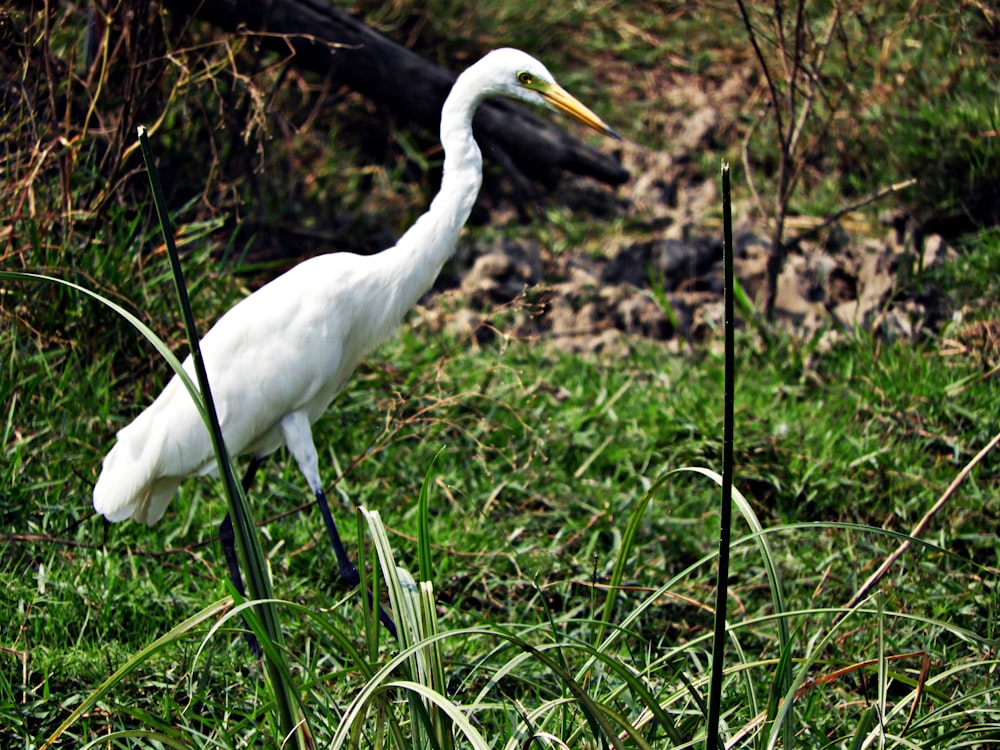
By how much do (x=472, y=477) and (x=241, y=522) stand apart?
6.38 feet

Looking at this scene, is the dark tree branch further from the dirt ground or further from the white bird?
the white bird

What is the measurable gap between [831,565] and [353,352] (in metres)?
1.46

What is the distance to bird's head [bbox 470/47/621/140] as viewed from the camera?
2723mm

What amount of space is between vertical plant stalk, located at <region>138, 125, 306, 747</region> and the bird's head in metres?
1.43

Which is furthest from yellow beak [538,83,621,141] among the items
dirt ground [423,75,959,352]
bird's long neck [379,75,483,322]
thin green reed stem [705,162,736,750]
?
thin green reed stem [705,162,736,750]

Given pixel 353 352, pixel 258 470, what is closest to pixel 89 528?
pixel 258 470

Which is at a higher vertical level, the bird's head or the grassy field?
the bird's head

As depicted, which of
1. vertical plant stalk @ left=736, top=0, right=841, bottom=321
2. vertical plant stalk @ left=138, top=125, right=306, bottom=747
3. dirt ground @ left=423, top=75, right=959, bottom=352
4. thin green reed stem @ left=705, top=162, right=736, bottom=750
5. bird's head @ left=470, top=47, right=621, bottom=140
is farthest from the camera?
dirt ground @ left=423, top=75, right=959, bottom=352

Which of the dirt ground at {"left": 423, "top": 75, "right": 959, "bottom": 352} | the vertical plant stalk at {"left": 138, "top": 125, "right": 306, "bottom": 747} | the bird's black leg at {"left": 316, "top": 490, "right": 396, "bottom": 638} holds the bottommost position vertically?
the bird's black leg at {"left": 316, "top": 490, "right": 396, "bottom": 638}

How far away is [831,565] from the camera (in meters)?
2.98

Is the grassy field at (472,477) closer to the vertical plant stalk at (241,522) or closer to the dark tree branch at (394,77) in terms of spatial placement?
the dark tree branch at (394,77)

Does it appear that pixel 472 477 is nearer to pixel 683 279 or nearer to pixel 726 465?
pixel 683 279

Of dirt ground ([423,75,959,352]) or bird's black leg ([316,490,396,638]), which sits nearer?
bird's black leg ([316,490,396,638])

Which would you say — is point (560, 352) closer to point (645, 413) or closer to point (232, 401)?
point (645, 413)
